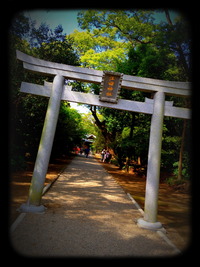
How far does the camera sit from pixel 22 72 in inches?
318

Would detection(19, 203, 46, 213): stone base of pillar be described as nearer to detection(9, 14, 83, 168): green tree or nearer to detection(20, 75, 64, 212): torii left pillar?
detection(20, 75, 64, 212): torii left pillar

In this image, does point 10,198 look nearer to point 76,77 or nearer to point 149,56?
point 76,77

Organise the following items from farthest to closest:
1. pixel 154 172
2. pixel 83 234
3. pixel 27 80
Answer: pixel 27 80
pixel 154 172
pixel 83 234

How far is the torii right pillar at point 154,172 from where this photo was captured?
15.0 ft

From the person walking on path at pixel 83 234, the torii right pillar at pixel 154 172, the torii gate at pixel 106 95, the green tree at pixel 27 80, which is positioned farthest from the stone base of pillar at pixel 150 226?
the green tree at pixel 27 80

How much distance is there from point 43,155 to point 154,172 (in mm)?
3006

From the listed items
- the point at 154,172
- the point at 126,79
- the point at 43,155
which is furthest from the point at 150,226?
the point at 126,79

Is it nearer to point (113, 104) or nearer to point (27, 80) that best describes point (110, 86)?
point (113, 104)

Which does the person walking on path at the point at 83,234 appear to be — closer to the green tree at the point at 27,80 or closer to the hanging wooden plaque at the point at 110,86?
the hanging wooden plaque at the point at 110,86

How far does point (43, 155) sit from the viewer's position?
15.8 feet

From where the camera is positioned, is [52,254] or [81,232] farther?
[81,232]

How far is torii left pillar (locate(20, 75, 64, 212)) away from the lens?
4629 millimetres
